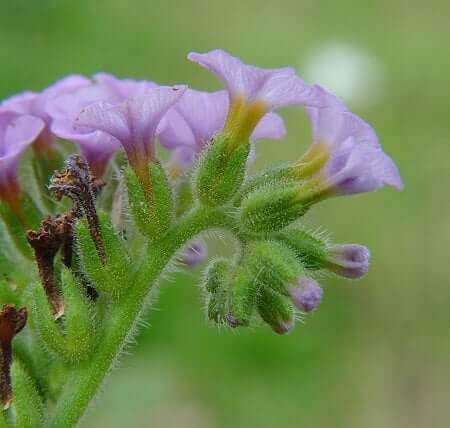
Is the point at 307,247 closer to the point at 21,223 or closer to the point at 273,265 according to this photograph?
the point at 273,265

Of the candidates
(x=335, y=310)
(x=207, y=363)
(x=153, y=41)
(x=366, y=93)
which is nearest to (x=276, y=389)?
(x=207, y=363)

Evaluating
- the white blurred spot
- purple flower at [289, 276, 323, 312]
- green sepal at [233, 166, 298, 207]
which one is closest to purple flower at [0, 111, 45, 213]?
green sepal at [233, 166, 298, 207]

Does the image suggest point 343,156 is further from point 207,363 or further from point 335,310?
point 335,310

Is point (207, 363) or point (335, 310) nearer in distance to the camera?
point (207, 363)


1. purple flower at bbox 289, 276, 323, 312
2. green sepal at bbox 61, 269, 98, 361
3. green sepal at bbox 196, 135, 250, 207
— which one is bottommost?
green sepal at bbox 61, 269, 98, 361

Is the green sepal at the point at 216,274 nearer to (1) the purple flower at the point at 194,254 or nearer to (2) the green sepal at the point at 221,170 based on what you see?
(2) the green sepal at the point at 221,170

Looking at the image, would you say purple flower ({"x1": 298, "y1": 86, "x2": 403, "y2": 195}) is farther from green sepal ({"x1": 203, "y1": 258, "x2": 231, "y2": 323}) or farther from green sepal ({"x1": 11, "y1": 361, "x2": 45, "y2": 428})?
green sepal ({"x1": 11, "y1": 361, "x2": 45, "y2": 428})
